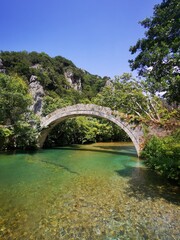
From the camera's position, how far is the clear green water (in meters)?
4.00

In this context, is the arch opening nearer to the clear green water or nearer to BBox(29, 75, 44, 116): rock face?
BBox(29, 75, 44, 116): rock face

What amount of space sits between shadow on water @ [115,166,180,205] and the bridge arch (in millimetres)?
5972

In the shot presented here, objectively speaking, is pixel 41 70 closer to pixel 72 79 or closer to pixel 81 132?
pixel 72 79

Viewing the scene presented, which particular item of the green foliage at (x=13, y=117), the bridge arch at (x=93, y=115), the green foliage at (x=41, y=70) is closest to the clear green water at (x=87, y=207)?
the bridge arch at (x=93, y=115)

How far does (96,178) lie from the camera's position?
27.5 ft

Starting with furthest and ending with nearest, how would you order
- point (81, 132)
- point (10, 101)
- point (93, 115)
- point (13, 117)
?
point (81, 132) → point (93, 115) → point (13, 117) → point (10, 101)

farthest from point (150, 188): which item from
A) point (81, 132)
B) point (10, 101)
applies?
point (81, 132)

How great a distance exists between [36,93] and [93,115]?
57.0 ft

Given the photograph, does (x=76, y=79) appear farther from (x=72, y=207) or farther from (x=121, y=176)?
(x=72, y=207)

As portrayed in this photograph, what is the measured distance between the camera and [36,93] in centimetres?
3244

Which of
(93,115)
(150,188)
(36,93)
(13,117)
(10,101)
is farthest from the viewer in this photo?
(36,93)

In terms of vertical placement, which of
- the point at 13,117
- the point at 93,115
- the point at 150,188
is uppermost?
the point at 93,115

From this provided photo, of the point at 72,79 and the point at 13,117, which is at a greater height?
the point at 72,79

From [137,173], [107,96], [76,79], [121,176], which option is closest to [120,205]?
[121,176]
